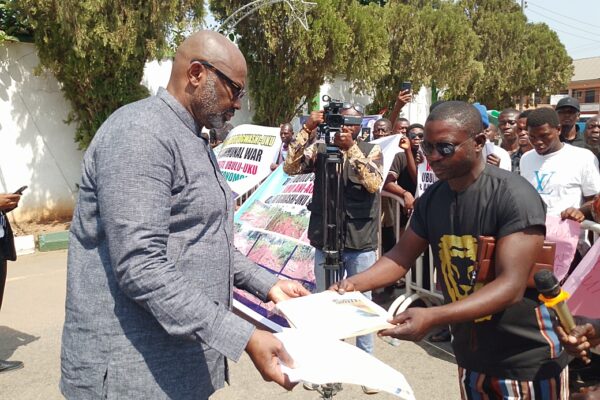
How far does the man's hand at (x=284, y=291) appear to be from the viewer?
223cm

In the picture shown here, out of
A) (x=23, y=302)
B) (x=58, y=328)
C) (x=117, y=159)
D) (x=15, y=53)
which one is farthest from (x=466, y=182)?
(x=15, y=53)

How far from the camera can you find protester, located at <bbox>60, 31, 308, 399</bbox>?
1.59 meters

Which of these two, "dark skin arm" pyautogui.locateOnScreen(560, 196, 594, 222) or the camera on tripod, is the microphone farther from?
the camera on tripod

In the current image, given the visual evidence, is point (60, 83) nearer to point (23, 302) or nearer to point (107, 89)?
point (107, 89)

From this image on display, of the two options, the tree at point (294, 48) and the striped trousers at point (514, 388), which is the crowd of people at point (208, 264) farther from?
the tree at point (294, 48)

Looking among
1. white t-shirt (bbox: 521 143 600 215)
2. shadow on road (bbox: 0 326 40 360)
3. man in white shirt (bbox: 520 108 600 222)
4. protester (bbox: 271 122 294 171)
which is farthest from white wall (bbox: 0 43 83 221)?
white t-shirt (bbox: 521 143 600 215)

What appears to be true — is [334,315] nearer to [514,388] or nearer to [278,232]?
[514,388]

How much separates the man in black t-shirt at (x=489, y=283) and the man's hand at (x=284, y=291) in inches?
17.7

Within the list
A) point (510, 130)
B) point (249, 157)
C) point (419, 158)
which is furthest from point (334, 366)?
point (510, 130)

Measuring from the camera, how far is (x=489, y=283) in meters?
2.04

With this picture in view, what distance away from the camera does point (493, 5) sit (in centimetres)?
2573

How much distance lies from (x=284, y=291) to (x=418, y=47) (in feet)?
50.9

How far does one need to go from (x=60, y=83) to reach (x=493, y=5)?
73.6ft

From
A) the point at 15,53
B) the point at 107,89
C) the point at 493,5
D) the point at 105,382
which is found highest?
the point at 493,5
